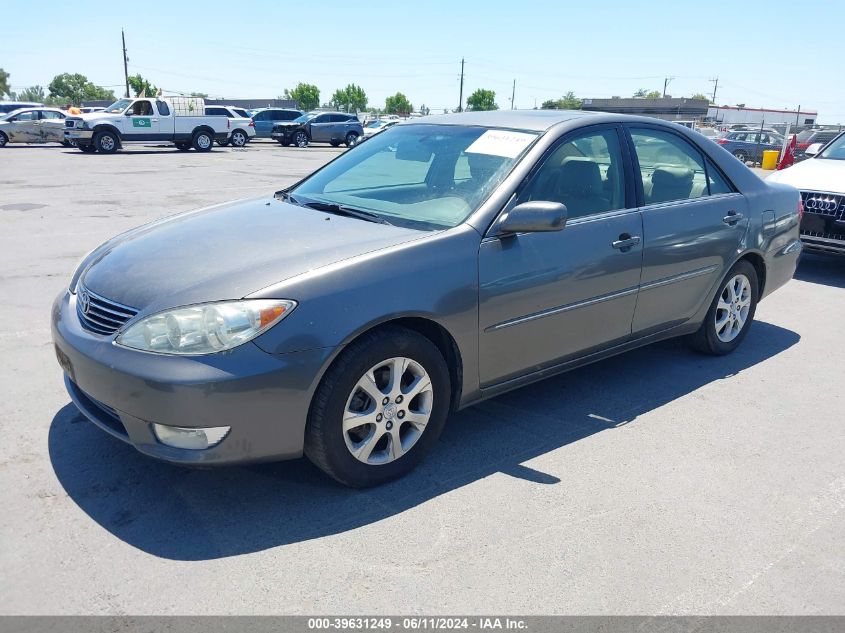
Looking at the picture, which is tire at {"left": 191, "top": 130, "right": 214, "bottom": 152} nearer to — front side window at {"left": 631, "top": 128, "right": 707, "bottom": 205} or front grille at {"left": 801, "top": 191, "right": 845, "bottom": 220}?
front grille at {"left": 801, "top": 191, "right": 845, "bottom": 220}

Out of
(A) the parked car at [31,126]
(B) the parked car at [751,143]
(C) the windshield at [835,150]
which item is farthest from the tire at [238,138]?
(C) the windshield at [835,150]

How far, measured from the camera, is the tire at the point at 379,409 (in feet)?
9.77

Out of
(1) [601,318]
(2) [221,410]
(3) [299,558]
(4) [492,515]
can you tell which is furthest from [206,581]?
(1) [601,318]

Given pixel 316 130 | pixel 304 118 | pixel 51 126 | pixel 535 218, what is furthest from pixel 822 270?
pixel 304 118

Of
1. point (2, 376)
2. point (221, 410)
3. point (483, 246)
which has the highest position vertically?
point (483, 246)

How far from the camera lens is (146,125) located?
25516mm

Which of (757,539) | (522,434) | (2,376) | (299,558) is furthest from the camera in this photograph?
(2,376)

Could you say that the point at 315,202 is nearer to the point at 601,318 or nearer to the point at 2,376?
the point at 601,318

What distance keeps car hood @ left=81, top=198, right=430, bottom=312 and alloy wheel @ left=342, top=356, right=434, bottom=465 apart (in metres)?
0.55

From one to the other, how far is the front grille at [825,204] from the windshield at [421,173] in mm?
5060

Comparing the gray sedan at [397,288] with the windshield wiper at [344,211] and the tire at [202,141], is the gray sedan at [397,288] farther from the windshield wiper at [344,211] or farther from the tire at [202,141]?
the tire at [202,141]

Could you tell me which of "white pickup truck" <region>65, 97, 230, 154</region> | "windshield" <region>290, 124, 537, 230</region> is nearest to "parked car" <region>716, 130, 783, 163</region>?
"white pickup truck" <region>65, 97, 230, 154</region>

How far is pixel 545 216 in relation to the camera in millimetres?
3391
